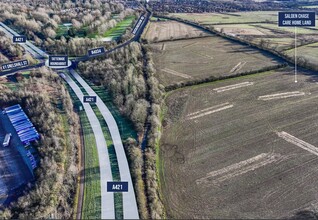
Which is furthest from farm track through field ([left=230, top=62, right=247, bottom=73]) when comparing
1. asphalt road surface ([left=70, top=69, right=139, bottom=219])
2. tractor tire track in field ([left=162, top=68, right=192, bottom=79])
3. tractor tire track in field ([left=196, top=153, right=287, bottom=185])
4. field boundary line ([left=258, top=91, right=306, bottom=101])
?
tractor tire track in field ([left=196, top=153, right=287, bottom=185])

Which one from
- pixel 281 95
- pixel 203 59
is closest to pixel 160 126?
pixel 281 95

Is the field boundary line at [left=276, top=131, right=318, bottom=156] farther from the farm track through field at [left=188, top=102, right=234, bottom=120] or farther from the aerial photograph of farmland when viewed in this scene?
the farm track through field at [left=188, top=102, right=234, bottom=120]

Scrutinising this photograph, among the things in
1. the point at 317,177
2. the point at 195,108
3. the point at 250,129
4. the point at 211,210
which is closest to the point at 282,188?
the point at 317,177

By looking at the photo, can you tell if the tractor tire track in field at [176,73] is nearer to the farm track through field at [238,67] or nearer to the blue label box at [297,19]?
the farm track through field at [238,67]

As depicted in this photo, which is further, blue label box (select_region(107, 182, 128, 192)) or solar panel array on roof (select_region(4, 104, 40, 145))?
solar panel array on roof (select_region(4, 104, 40, 145))

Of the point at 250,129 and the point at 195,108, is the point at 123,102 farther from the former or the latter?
the point at 250,129

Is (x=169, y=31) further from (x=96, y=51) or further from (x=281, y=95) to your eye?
(x=281, y=95)

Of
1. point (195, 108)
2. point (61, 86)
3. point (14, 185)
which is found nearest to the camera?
point (14, 185)

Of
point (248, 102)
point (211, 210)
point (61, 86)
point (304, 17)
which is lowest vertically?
point (211, 210)
